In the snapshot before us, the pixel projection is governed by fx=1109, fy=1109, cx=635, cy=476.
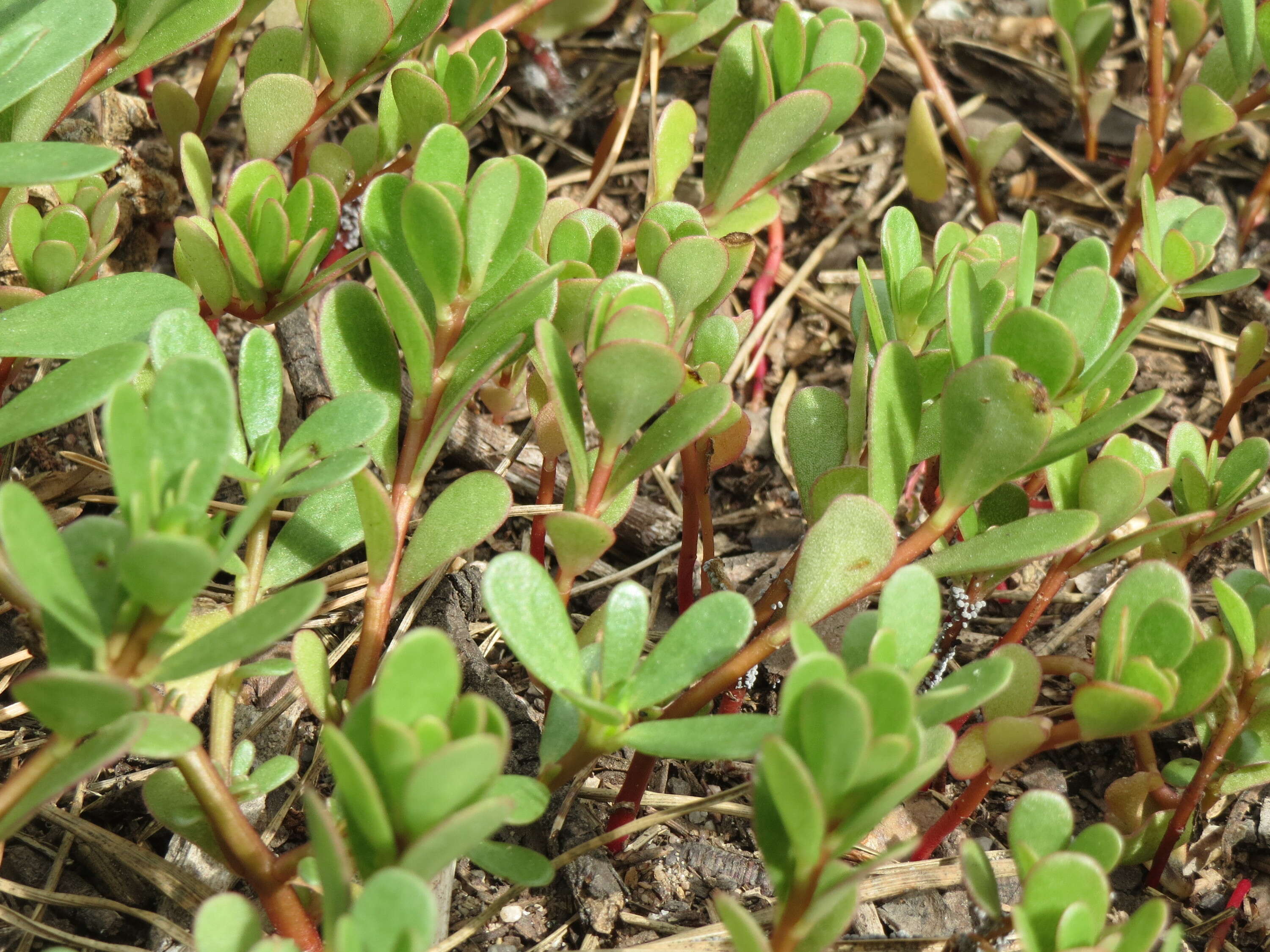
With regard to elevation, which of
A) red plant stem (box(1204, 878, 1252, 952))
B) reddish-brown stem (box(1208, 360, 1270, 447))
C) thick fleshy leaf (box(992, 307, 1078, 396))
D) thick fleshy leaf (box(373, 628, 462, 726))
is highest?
thick fleshy leaf (box(992, 307, 1078, 396))

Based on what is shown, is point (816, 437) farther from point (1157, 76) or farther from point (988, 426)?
point (1157, 76)

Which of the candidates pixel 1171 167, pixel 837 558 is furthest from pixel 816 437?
pixel 1171 167

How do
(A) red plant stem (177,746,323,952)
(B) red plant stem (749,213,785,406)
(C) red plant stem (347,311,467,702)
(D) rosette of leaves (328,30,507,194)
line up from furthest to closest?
(B) red plant stem (749,213,785,406)
(D) rosette of leaves (328,30,507,194)
(C) red plant stem (347,311,467,702)
(A) red plant stem (177,746,323,952)

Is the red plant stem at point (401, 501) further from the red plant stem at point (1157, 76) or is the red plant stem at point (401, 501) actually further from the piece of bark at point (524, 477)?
the red plant stem at point (1157, 76)

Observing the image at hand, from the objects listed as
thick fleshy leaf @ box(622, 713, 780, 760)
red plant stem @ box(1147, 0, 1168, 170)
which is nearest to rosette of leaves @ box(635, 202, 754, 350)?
thick fleshy leaf @ box(622, 713, 780, 760)

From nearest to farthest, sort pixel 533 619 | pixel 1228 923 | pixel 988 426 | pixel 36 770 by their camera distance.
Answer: pixel 36 770
pixel 533 619
pixel 988 426
pixel 1228 923

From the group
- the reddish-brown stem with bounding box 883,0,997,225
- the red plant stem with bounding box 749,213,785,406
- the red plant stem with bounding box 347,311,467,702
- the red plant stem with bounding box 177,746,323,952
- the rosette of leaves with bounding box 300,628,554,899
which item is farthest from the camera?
the reddish-brown stem with bounding box 883,0,997,225

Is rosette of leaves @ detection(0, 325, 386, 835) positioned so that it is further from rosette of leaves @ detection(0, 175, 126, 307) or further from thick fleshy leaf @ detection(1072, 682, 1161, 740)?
thick fleshy leaf @ detection(1072, 682, 1161, 740)
